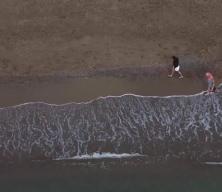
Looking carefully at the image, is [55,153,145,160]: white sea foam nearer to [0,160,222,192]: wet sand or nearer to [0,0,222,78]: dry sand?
[0,160,222,192]: wet sand

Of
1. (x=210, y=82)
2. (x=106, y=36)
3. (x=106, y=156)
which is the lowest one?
(x=106, y=156)

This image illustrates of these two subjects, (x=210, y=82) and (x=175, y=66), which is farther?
(x=175, y=66)

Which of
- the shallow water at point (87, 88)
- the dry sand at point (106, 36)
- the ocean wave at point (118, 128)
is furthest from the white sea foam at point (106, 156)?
the dry sand at point (106, 36)

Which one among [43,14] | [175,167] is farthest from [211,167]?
[43,14]

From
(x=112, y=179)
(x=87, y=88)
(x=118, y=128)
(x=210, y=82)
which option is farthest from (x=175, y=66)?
(x=112, y=179)

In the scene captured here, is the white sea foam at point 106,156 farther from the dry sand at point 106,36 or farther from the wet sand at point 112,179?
the dry sand at point 106,36

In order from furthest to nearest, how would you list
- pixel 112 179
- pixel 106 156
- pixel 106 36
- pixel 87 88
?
pixel 106 36
pixel 87 88
pixel 106 156
pixel 112 179

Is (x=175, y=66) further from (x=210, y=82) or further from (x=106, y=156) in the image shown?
(x=106, y=156)

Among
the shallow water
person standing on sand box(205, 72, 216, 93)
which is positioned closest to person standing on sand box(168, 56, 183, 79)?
the shallow water

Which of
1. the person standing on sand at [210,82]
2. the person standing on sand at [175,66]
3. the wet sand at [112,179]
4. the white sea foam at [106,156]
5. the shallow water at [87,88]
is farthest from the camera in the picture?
the person standing on sand at [175,66]

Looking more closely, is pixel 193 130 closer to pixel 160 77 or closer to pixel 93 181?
pixel 160 77
